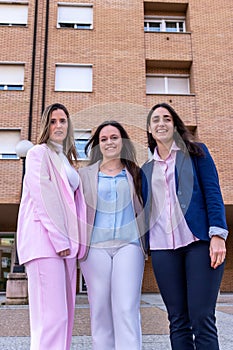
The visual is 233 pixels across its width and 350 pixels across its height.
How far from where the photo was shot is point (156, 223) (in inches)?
93.8

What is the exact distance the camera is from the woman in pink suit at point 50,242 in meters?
2.17

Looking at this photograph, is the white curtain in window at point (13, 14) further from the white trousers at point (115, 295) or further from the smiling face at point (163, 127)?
the white trousers at point (115, 295)

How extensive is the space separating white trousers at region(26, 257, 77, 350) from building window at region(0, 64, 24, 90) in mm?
11793

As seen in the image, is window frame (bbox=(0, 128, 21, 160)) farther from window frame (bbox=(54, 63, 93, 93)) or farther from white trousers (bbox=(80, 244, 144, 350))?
white trousers (bbox=(80, 244, 144, 350))

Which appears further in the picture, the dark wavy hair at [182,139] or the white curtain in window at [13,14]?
the white curtain in window at [13,14]

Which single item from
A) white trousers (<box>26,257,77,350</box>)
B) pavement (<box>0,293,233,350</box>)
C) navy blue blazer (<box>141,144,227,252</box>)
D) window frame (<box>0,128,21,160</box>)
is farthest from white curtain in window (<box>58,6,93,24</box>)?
white trousers (<box>26,257,77,350</box>)

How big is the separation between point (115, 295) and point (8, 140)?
1091 cm

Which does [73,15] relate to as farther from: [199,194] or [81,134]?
[199,194]

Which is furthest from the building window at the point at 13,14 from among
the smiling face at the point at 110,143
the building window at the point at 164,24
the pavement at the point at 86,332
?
the smiling face at the point at 110,143

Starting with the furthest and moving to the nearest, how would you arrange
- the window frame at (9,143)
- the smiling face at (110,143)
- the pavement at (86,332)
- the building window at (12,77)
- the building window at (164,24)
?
the building window at (164,24) → the building window at (12,77) → the window frame at (9,143) → the pavement at (86,332) → the smiling face at (110,143)

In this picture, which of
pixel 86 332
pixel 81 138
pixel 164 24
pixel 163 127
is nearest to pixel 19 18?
pixel 164 24

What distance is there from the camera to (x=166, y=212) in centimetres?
236

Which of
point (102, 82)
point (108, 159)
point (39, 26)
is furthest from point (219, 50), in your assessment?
point (108, 159)

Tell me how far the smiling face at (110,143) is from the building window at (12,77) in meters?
11.2
